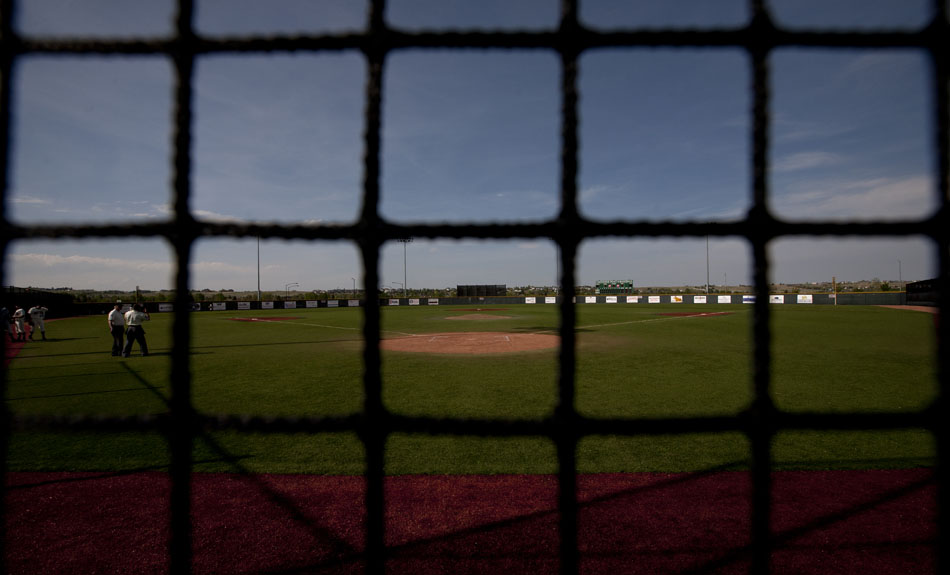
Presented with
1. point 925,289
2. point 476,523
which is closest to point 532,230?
point 476,523

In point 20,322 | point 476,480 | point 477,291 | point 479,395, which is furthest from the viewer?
point 477,291

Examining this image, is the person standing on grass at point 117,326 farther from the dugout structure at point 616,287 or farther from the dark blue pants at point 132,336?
the dugout structure at point 616,287

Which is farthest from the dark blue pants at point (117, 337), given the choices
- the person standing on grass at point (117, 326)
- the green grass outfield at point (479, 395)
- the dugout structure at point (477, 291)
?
the dugout structure at point (477, 291)

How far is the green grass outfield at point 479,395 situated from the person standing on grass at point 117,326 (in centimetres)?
37

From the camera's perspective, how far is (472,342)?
14.8m

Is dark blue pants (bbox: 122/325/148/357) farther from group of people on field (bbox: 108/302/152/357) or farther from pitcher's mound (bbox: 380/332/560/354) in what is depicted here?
pitcher's mound (bbox: 380/332/560/354)

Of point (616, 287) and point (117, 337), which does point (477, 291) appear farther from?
point (117, 337)

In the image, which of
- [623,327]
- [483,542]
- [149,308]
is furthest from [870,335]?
[149,308]

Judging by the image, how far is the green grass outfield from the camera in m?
5.13

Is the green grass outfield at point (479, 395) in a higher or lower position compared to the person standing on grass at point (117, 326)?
lower

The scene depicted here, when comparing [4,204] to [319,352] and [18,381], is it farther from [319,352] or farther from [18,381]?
[319,352]

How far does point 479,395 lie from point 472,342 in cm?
708

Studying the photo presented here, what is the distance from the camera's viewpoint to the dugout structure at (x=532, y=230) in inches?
49.2

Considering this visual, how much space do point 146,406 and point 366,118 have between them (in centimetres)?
803
